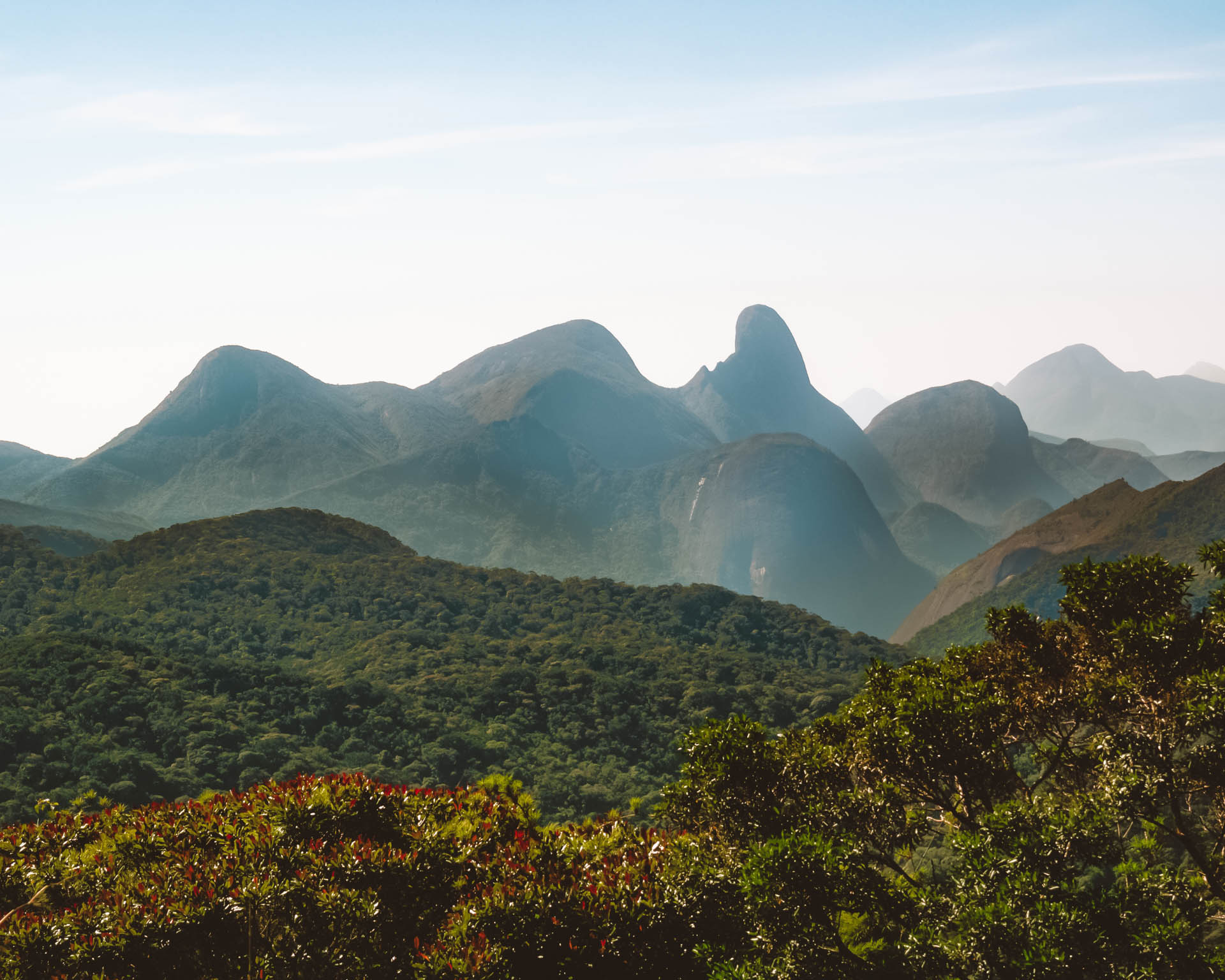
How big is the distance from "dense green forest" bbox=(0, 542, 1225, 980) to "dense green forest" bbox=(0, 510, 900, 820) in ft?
143

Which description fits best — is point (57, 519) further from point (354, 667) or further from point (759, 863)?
point (759, 863)

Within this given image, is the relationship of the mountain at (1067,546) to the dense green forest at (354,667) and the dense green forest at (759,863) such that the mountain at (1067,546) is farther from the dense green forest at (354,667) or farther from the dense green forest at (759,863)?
→ the dense green forest at (759,863)

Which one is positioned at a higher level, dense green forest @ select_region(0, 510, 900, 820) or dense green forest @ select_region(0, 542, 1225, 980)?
dense green forest @ select_region(0, 542, 1225, 980)

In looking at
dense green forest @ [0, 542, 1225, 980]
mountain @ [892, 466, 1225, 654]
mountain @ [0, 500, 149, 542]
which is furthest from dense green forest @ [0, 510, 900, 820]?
mountain @ [0, 500, 149, 542]

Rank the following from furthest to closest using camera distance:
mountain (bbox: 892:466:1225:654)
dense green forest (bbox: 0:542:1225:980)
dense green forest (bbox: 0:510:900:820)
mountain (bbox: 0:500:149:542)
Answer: mountain (bbox: 0:500:149:542), mountain (bbox: 892:466:1225:654), dense green forest (bbox: 0:510:900:820), dense green forest (bbox: 0:542:1225:980)

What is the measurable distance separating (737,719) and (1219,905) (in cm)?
841

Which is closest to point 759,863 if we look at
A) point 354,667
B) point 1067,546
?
point 354,667

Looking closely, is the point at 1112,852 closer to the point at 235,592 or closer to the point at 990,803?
the point at 990,803

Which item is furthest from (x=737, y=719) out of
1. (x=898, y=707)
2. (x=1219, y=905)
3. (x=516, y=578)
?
(x=516, y=578)

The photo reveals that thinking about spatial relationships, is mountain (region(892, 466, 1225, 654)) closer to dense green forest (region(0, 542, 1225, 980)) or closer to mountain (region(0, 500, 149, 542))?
dense green forest (region(0, 542, 1225, 980))

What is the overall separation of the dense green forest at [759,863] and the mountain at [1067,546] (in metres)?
116

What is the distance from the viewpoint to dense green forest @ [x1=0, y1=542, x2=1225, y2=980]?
39.7ft

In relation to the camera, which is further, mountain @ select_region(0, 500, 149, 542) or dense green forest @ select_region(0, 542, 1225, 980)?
mountain @ select_region(0, 500, 149, 542)

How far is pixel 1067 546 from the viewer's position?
6009 inches
